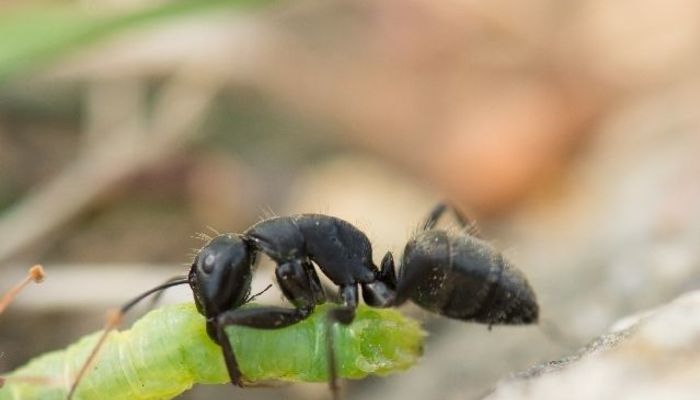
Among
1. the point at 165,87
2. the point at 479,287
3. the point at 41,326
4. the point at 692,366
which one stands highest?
the point at 165,87

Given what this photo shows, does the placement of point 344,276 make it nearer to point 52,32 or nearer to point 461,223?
point 461,223

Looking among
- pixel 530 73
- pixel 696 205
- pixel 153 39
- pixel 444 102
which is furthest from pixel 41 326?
pixel 530 73

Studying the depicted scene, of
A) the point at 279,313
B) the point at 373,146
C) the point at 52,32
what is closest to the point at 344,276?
the point at 279,313

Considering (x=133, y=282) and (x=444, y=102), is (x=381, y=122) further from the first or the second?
(x=133, y=282)

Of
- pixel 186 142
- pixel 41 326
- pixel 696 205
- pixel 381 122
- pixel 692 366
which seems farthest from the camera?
pixel 381 122

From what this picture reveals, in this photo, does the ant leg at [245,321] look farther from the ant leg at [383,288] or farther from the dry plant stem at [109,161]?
the dry plant stem at [109,161]

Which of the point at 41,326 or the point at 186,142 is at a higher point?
the point at 186,142
